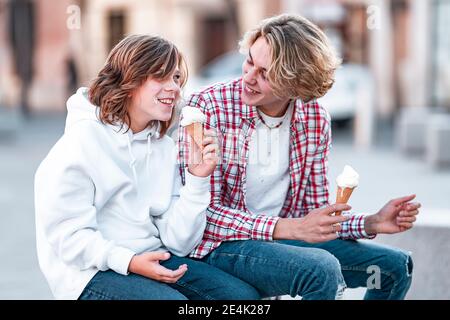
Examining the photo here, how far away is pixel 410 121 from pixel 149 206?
1022cm

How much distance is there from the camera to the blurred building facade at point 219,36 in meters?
21.1

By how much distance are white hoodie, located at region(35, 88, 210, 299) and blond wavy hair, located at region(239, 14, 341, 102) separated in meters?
0.43

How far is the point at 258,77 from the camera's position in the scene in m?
3.11

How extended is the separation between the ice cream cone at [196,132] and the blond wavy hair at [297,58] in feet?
1.05

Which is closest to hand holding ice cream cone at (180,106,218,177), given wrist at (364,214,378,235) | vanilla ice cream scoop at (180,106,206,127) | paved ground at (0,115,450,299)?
vanilla ice cream scoop at (180,106,206,127)

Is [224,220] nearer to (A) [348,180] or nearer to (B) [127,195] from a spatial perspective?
(B) [127,195]

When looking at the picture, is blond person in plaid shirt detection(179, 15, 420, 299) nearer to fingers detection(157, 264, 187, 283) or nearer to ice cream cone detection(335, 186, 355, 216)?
ice cream cone detection(335, 186, 355, 216)

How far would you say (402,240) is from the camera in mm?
3922

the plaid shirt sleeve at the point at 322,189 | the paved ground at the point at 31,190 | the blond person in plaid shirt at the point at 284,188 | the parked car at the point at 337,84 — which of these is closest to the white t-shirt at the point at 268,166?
the blond person in plaid shirt at the point at 284,188

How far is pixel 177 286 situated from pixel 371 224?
71 centimetres

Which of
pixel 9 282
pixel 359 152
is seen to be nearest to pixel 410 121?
pixel 359 152

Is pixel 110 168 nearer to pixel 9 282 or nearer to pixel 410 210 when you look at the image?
pixel 410 210

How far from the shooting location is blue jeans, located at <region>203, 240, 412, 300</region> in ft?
9.35

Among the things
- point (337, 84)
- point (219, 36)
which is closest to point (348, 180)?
point (337, 84)
